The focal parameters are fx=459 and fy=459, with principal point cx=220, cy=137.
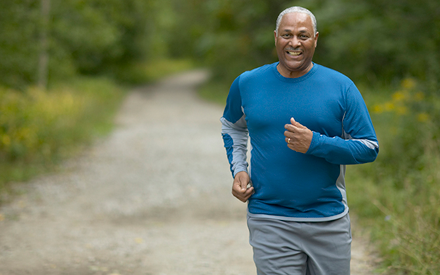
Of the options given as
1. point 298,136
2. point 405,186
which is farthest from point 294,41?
point 405,186

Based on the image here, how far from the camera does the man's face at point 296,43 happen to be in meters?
2.26

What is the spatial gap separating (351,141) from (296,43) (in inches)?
21.5

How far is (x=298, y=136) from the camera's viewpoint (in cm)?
213

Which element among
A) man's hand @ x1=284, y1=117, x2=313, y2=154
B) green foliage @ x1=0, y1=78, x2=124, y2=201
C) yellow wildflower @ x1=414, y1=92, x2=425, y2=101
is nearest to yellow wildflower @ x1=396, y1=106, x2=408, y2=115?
yellow wildflower @ x1=414, y1=92, x2=425, y2=101

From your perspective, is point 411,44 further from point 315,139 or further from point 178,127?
point 315,139

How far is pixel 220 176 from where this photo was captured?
8570 mm

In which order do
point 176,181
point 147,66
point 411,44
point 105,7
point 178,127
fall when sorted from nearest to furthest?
point 176,181 → point 411,44 → point 178,127 → point 105,7 → point 147,66

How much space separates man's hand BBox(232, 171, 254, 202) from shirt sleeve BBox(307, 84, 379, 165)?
43 centimetres

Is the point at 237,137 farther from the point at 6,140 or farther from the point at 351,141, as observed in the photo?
the point at 6,140

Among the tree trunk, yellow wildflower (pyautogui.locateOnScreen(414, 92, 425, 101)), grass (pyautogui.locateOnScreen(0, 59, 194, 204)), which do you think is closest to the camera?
yellow wildflower (pyautogui.locateOnScreen(414, 92, 425, 101))

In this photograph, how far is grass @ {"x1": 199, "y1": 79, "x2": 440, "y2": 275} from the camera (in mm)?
3908

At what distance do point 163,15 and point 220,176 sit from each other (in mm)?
21650

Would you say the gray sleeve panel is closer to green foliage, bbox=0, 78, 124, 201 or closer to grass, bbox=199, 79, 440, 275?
grass, bbox=199, 79, 440, 275

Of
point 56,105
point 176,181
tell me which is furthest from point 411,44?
point 56,105
